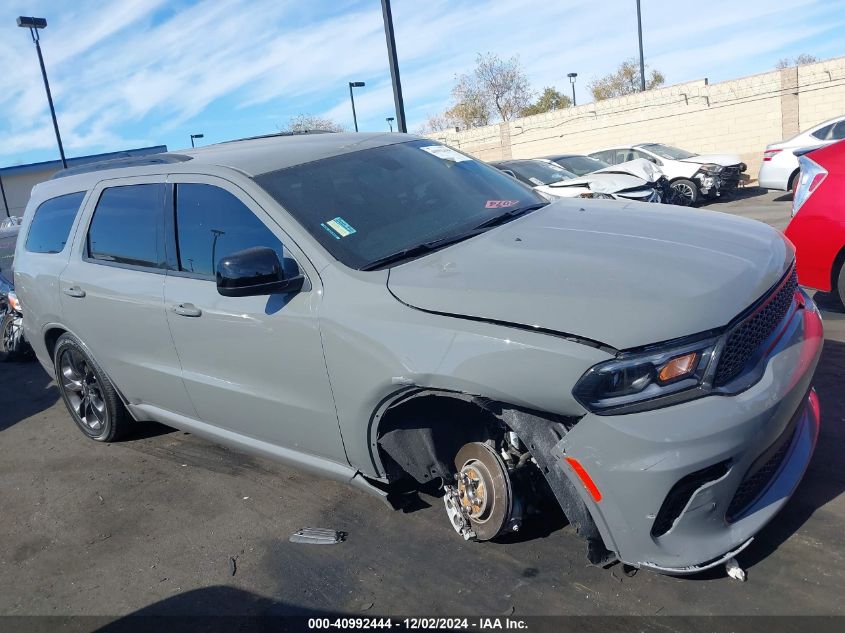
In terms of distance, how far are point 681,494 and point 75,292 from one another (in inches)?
156

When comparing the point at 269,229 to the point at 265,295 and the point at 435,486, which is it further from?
the point at 435,486

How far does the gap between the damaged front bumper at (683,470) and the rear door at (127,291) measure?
2.40 meters

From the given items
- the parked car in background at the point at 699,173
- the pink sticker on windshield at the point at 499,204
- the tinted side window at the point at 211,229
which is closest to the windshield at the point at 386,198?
the pink sticker on windshield at the point at 499,204

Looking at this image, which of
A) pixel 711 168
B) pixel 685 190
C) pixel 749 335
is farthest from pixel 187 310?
pixel 711 168

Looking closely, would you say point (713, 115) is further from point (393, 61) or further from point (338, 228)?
point (338, 228)

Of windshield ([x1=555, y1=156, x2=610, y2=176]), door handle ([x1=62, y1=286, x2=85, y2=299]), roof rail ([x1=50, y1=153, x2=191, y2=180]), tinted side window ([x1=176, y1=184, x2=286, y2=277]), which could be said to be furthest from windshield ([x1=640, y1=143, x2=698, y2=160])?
tinted side window ([x1=176, y1=184, x2=286, y2=277])

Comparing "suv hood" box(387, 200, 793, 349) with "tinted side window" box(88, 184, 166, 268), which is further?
"tinted side window" box(88, 184, 166, 268)

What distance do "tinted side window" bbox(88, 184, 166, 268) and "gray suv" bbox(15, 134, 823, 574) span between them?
0.02 metres

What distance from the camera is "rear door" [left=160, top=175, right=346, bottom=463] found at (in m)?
3.29

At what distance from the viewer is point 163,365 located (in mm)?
4172

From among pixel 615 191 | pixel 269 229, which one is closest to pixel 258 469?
pixel 269 229

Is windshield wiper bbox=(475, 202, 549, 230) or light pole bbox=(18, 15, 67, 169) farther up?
light pole bbox=(18, 15, 67, 169)

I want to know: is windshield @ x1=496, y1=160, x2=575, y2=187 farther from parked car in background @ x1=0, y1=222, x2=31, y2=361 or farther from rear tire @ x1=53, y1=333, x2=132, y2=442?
rear tire @ x1=53, y1=333, x2=132, y2=442

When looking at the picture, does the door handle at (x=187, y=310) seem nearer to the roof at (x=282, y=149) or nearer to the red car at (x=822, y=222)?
the roof at (x=282, y=149)
